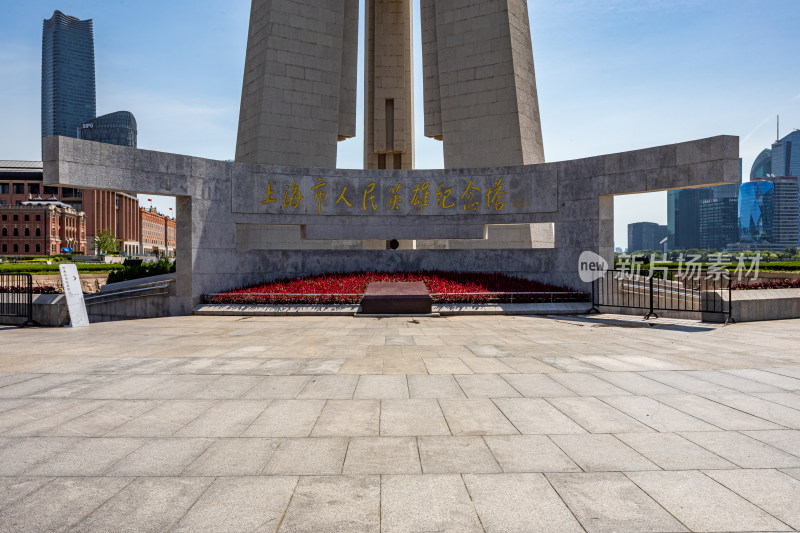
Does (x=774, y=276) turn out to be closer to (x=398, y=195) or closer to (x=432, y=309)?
(x=432, y=309)

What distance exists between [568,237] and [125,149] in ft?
57.1

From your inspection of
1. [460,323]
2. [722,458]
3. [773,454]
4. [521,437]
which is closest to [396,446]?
[521,437]

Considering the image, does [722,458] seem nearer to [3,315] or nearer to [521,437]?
[521,437]

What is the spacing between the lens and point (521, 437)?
4.88 metres

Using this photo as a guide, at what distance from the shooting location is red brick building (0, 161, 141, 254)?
109 metres

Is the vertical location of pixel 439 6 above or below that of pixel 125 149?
above

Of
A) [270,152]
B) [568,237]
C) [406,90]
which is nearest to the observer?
[568,237]

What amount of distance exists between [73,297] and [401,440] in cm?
1427

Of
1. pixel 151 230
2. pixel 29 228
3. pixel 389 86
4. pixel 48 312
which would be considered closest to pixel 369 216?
pixel 48 312

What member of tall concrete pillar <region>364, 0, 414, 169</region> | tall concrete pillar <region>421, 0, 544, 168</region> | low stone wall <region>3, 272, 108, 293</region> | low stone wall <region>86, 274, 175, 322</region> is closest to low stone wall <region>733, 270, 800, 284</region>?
tall concrete pillar <region>421, 0, 544, 168</region>

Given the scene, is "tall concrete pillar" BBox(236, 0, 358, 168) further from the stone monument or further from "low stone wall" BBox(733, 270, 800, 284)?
"low stone wall" BBox(733, 270, 800, 284)

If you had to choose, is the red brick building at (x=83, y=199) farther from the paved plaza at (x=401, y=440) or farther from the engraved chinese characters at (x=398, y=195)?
the paved plaza at (x=401, y=440)

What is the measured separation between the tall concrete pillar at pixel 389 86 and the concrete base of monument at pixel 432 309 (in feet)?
54.4

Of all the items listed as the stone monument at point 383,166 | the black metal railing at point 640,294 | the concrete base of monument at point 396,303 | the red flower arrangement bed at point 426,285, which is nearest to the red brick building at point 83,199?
the stone monument at point 383,166
